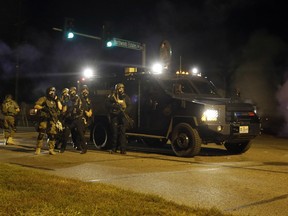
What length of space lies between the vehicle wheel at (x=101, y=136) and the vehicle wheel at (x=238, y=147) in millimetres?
3102

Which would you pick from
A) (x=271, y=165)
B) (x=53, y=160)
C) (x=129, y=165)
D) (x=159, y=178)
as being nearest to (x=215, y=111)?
(x=271, y=165)

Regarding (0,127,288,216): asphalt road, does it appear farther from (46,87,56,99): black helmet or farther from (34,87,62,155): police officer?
(46,87,56,99): black helmet

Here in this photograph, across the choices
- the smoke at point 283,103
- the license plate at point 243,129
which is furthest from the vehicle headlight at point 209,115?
the smoke at point 283,103

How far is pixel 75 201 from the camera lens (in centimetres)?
520

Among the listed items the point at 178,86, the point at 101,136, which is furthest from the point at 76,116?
the point at 178,86

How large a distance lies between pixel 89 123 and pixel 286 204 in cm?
762

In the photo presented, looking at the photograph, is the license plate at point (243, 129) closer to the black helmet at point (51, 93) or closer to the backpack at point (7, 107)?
the black helmet at point (51, 93)

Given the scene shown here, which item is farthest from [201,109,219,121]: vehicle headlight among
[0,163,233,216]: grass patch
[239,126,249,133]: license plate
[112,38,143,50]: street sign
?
[112,38,143,50]: street sign

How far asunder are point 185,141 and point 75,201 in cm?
524

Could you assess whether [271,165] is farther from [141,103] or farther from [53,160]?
[53,160]

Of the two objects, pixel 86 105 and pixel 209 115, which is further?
pixel 86 105

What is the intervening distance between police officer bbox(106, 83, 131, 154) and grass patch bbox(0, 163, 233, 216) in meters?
4.42

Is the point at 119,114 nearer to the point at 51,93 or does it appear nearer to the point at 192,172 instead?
the point at 51,93

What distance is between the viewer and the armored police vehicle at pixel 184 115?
991 centimetres
